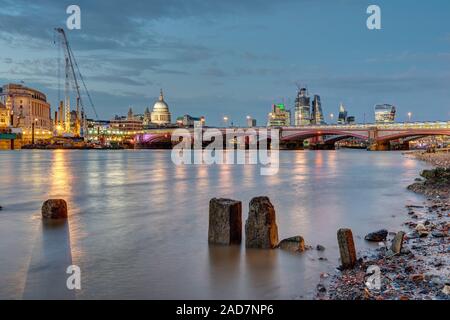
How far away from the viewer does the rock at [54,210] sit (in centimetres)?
1301

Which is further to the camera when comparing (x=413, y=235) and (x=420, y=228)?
(x=420, y=228)

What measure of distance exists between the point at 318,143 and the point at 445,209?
400ft

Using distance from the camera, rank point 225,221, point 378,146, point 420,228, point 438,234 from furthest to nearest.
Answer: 1. point 378,146
2. point 420,228
3. point 438,234
4. point 225,221

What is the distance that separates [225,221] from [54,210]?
6421 mm

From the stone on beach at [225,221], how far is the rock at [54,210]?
19.2 ft

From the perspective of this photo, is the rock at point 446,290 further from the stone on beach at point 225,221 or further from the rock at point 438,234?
the stone on beach at point 225,221

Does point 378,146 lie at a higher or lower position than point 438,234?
higher

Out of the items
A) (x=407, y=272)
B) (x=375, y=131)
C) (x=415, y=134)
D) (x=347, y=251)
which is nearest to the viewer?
(x=407, y=272)

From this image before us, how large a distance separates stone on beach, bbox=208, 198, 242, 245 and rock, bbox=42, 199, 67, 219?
19.2 ft

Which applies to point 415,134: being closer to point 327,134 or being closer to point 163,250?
point 327,134

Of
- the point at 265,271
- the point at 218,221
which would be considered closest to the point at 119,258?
the point at 218,221

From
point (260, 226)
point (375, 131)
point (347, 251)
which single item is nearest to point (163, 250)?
point (260, 226)

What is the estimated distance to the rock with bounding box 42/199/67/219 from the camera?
1301cm

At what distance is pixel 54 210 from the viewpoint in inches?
515
